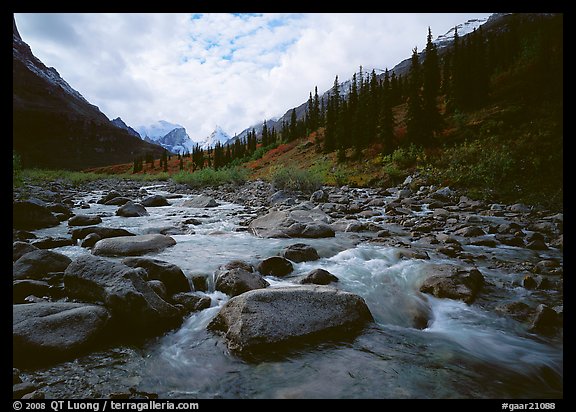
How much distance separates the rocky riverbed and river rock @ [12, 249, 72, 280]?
31 mm

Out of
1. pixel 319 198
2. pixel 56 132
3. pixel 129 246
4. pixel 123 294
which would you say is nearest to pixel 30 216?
pixel 129 246

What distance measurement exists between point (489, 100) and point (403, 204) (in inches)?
866

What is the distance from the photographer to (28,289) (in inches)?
198

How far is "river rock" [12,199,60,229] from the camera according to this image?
10.6 metres

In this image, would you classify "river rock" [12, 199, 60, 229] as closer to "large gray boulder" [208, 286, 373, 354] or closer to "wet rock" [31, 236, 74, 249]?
→ "wet rock" [31, 236, 74, 249]

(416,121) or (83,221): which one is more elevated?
(416,121)

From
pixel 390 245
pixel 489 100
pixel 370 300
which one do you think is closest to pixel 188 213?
pixel 390 245

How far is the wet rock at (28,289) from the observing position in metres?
4.91

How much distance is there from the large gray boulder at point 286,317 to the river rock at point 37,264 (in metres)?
3.88

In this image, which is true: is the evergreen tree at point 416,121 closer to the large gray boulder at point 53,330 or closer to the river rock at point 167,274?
the river rock at point 167,274

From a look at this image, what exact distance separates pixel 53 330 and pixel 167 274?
203 cm

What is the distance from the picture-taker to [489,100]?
28.7 meters

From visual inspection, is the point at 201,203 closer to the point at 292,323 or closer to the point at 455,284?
the point at 292,323
